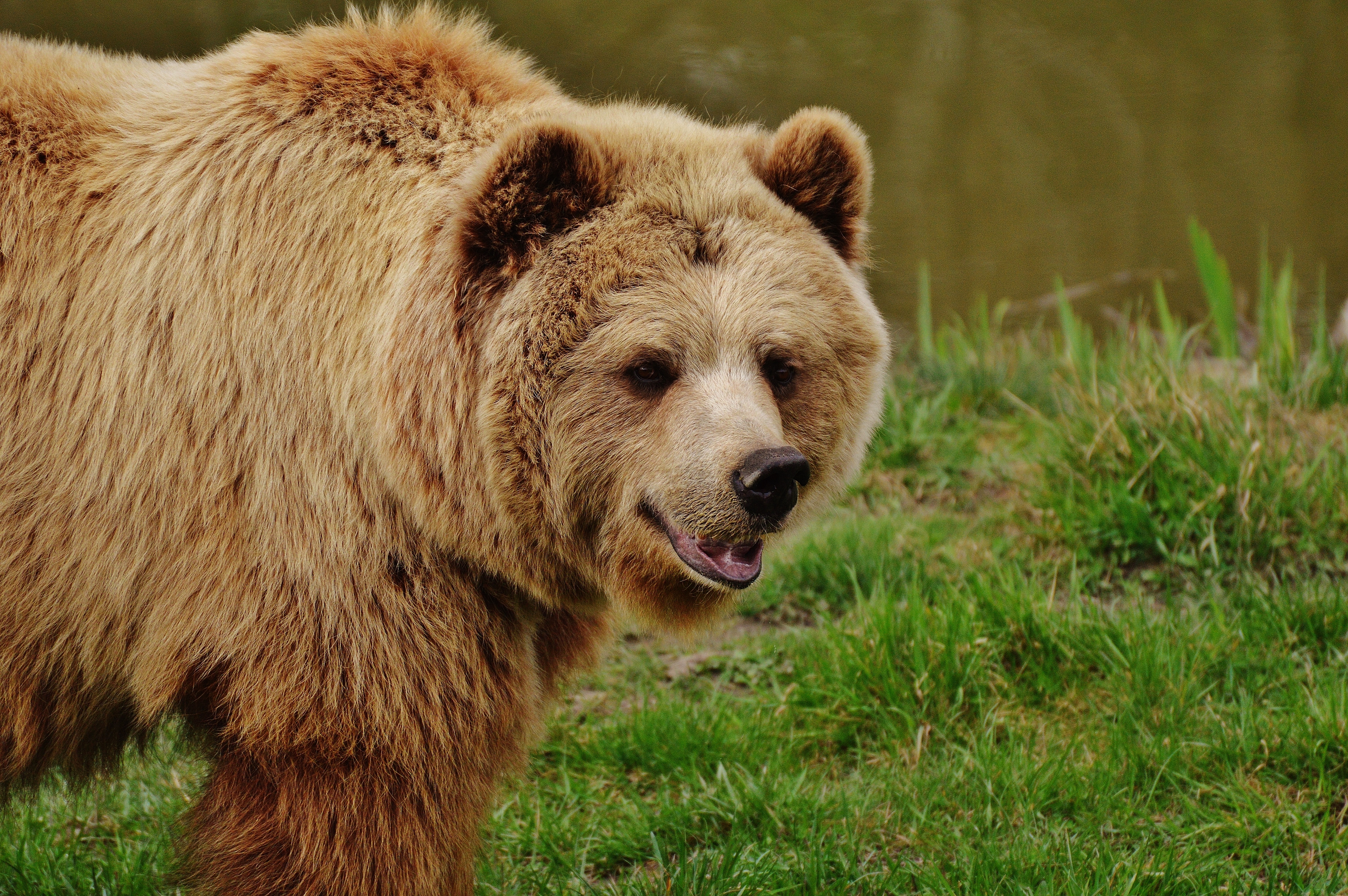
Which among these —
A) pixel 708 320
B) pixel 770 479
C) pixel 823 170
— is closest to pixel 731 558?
pixel 770 479

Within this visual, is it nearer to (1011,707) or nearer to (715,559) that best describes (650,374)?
(715,559)

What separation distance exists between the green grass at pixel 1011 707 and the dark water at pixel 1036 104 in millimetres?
6589

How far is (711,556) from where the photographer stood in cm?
305

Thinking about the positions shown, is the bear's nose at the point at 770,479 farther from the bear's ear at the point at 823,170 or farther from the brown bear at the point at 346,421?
the bear's ear at the point at 823,170

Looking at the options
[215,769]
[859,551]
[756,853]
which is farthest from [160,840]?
[859,551]

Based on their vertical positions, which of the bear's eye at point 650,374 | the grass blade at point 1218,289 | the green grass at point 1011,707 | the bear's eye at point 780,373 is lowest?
the green grass at point 1011,707

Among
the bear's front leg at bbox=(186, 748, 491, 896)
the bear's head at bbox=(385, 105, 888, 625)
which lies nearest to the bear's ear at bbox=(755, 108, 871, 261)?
the bear's head at bbox=(385, 105, 888, 625)

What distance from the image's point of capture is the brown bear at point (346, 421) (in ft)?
9.28

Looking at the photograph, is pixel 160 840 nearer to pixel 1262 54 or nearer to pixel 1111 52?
pixel 1111 52

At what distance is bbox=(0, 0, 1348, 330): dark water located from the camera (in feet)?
→ 39.1

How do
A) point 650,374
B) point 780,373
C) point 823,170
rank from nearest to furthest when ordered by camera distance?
point 650,374
point 780,373
point 823,170

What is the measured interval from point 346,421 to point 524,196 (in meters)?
0.67

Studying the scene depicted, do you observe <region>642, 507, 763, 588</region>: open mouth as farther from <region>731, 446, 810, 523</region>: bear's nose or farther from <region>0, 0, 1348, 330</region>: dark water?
<region>0, 0, 1348, 330</region>: dark water

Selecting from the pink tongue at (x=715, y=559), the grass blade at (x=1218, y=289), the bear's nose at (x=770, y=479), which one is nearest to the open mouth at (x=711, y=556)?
the pink tongue at (x=715, y=559)
